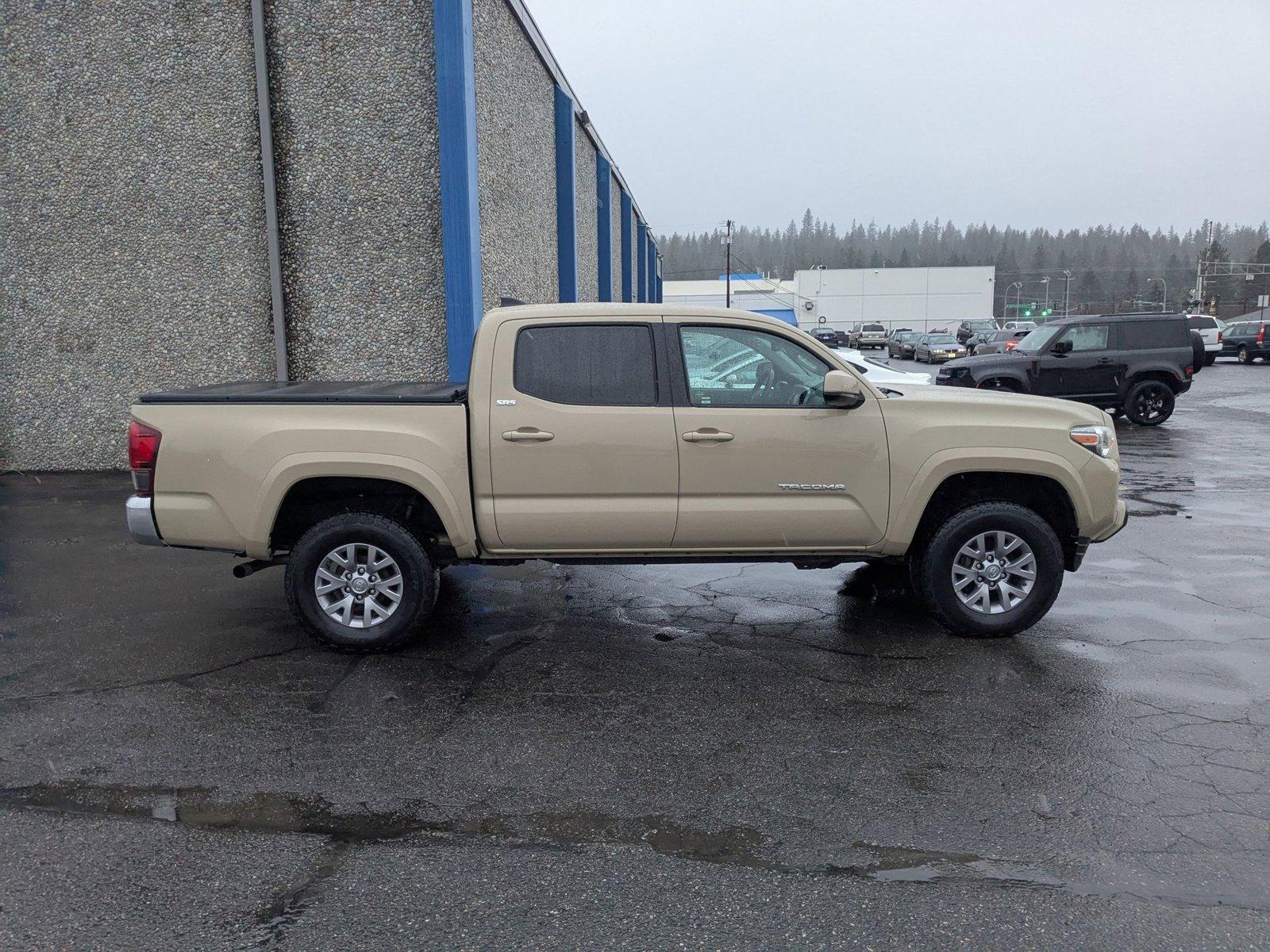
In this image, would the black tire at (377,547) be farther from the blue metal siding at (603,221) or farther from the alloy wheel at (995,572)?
the blue metal siding at (603,221)

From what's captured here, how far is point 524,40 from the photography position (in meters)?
14.4

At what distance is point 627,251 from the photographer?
113ft

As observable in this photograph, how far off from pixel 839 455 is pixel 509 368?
2.00 meters

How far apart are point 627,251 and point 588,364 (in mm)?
29745

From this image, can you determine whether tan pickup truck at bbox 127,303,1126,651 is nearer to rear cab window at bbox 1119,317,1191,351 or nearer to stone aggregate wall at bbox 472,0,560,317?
stone aggregate wall at bbox 472,0,560,317

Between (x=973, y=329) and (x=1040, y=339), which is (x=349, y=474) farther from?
(x=973, y=329)

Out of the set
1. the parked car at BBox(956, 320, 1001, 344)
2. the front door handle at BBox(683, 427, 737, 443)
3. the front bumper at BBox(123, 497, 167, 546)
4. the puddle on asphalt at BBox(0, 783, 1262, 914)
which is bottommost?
the puddle on asphalt at BBox(0, 783, 1262, 914)

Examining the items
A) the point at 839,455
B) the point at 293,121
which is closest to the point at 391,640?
the point at 839,455

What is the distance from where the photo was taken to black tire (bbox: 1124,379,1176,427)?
17.5 m

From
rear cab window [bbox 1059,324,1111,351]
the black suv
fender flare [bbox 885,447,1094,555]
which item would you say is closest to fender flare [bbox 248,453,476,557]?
fender flare [bbox 885,447,1094,555]

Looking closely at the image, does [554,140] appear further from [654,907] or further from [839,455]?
[654,907]

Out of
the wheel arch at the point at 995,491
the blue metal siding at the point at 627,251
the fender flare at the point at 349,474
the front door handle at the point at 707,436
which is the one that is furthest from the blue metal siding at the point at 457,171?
the blue metal siding at the point at 627,251

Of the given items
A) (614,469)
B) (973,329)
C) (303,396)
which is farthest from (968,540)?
(973,329)

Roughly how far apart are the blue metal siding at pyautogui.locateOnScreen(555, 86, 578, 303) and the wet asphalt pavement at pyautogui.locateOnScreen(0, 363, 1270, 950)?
1161 cm
